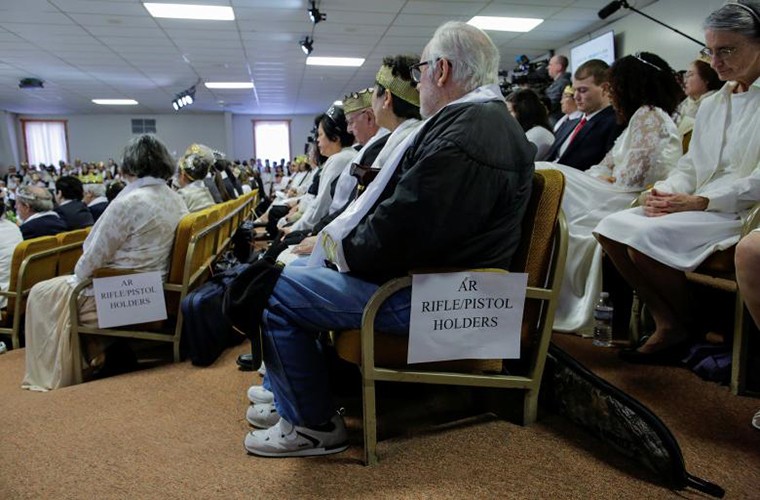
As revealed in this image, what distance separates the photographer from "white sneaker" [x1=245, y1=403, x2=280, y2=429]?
1.52 m

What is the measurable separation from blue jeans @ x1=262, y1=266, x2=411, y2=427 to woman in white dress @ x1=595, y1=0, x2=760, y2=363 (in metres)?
0.93

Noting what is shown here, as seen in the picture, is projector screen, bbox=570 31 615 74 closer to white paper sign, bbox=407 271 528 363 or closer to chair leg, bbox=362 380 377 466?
white paper sign, bbox=407 271 528 363

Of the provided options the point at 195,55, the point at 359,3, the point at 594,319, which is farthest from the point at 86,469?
the point at 195,55

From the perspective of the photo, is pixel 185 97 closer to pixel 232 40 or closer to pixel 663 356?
pixel 232 40

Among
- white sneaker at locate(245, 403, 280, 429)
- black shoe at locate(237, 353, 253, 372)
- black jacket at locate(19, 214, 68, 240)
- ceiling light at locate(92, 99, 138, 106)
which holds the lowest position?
black shoe at locate(237, 353, 253, 372)

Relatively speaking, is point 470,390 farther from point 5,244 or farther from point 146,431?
point 5,244

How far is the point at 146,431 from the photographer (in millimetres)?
1575

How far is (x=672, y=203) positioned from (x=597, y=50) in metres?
6.42

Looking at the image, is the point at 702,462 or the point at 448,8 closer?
the point at 702,462

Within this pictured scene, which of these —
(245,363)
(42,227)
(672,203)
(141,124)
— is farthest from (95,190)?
(141,124)

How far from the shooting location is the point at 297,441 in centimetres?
130

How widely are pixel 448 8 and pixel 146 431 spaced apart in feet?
19.2

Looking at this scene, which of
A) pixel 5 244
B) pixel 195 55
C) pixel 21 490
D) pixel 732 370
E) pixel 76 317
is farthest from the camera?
pixel 195 55

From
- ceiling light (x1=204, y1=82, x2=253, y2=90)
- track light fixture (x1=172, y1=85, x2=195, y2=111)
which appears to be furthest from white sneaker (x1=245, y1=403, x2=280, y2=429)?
track light fixture (x1=172, y1=85, x2=195, y2=111)
